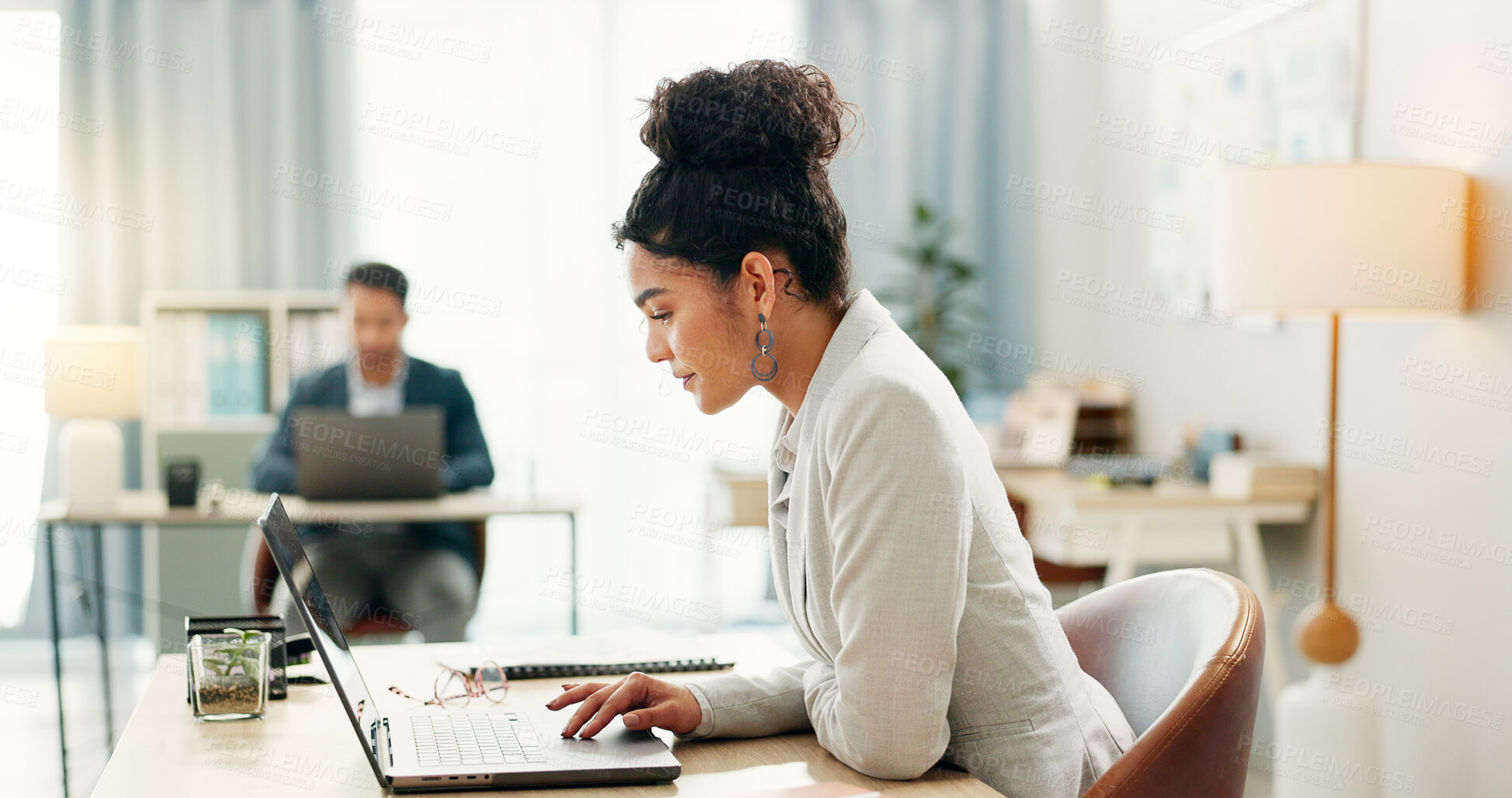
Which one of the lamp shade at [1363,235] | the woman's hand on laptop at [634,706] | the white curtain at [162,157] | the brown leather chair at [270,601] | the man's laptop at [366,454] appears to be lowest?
the brown leather chair at [270,601]

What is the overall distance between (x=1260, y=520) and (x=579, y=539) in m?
2.61

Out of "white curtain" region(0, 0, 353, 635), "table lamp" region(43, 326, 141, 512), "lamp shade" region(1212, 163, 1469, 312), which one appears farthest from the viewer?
"white curtain" region(0, 0, 353, 635)

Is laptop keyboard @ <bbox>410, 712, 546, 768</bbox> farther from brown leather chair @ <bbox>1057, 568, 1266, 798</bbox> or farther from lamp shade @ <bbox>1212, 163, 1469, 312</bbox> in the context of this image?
lamp shade @ <bbox>1212, 163, 1469, 312</bbox>

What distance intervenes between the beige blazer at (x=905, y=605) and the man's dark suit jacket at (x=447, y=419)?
2.18 m

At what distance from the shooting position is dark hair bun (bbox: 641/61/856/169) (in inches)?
48.3

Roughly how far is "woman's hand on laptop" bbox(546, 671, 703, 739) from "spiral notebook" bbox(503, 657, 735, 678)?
0.80 ft

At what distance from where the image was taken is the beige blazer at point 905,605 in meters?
1.07

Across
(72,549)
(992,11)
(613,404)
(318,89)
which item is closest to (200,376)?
(72,549)

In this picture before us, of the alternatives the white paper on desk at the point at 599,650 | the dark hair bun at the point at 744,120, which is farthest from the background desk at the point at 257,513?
the dark hair bun at the point at 744,120

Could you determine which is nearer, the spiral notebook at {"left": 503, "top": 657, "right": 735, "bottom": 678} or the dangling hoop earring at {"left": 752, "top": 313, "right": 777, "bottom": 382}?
the dangling hoop earring at {"left": 752, "top": 313, "right": 777, "bottom": 382}

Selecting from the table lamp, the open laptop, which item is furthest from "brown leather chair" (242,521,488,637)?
the open laptop

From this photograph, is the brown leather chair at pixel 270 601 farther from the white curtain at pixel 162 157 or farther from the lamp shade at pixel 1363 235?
the lamp shade at pixel 1363 235

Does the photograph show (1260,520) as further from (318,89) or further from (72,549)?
(72,549)

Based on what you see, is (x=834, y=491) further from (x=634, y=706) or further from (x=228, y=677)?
(x=228, y=677)
